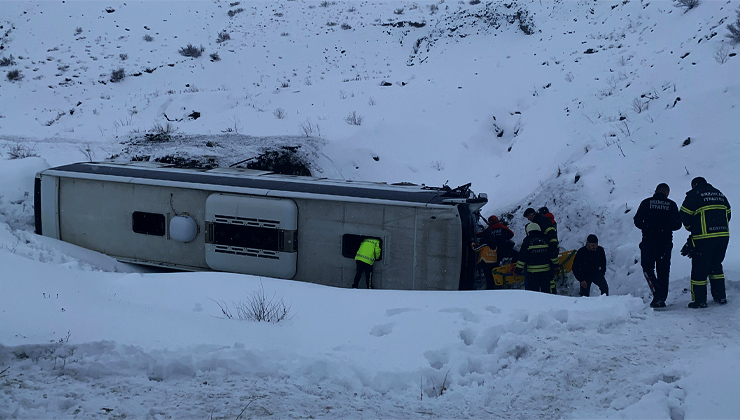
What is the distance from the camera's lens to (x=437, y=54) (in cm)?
2334

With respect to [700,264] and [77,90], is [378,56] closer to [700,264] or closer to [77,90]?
[77,90]

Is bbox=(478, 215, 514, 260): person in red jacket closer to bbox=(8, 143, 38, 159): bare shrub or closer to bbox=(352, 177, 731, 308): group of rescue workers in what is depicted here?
bbox=(352, 177, 731, 308): group of rescue workers

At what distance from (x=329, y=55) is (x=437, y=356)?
24.0 meters

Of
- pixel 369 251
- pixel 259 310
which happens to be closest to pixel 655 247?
pixel 369 251

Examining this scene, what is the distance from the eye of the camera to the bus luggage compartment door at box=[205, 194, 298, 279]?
9.55 metres

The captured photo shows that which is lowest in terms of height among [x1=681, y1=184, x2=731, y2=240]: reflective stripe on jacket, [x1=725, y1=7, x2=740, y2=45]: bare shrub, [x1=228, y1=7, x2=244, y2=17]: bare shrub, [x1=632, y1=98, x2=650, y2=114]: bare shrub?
[x1=681, y1=184, x2=731, y2=240]: reflective stripe on jacket

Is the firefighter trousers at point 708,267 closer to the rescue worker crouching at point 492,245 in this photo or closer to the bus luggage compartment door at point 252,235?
the rescue worker crouching at point 492,245

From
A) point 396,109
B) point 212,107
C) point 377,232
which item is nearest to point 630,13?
point 396,109

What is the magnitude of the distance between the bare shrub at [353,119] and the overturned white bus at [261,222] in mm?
6766

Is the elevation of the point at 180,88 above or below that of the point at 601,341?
above

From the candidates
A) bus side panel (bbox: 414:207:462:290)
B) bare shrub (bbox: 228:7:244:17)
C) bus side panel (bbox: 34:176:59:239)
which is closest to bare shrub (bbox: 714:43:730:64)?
bus side panel (bbox: 414:207:462:290)

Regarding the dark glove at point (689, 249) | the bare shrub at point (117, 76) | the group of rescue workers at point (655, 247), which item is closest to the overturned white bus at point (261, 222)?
the group of rescue workers at point (655, 247)

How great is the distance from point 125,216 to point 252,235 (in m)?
2.65

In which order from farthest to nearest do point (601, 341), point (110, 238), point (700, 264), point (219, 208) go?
point (110, 238) < point (219, 208) < point (700, 264) < point (601, 341)
